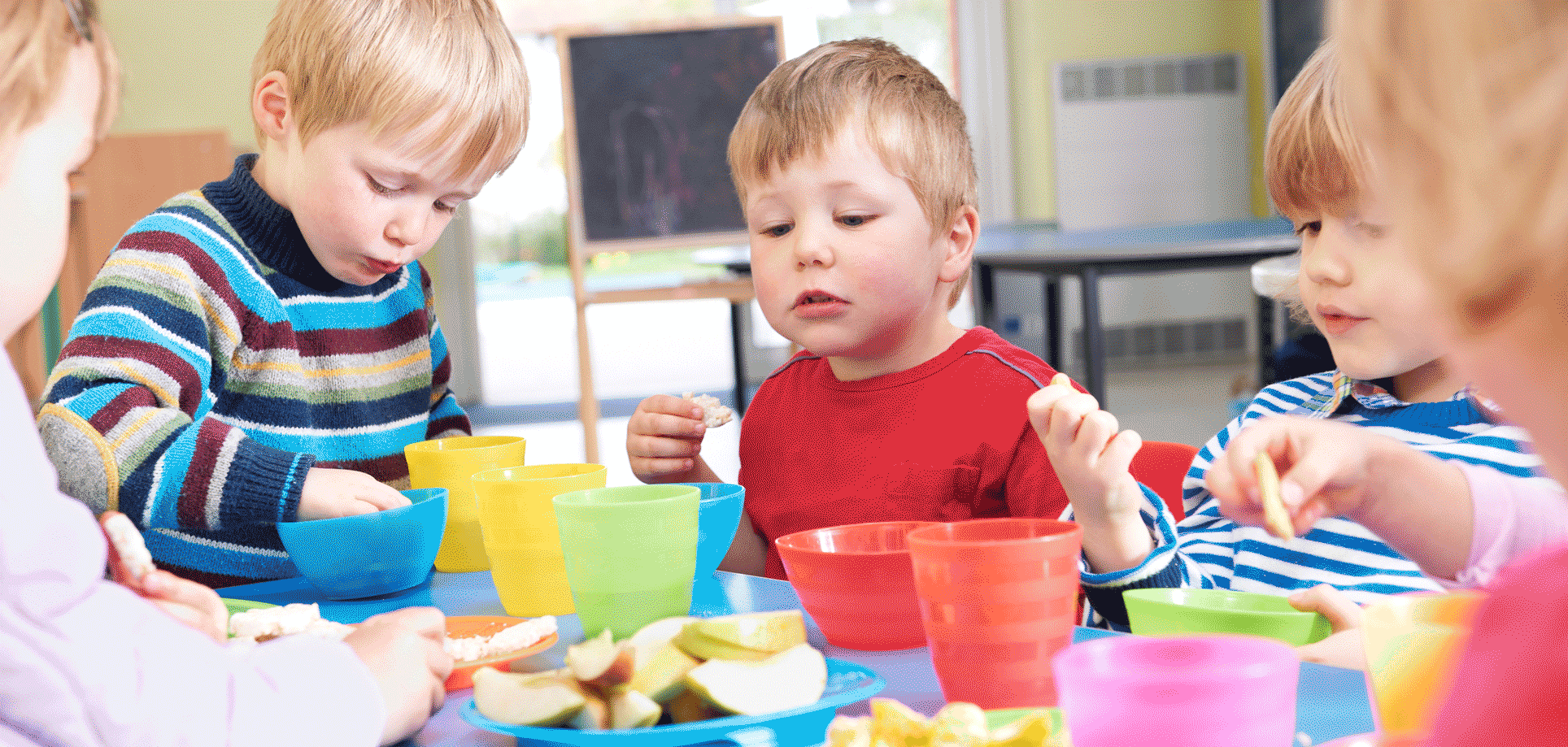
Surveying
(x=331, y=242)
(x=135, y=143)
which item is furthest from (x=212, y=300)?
(x=135, y=143)

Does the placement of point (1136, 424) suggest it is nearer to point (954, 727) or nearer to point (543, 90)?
point (543, 90)

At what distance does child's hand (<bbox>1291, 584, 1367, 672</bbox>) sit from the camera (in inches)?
25.0

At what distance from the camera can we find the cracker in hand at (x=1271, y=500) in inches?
21.2

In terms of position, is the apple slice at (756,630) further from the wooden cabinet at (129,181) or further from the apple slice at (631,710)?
the wooden cabinet at (129,181)

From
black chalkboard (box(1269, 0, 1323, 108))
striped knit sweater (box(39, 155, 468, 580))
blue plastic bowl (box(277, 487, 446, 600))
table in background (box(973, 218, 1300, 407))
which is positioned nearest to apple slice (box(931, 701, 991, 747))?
blue plastic bowl (box(277, 487, 446, 600))

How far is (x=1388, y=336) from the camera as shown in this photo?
981 mm

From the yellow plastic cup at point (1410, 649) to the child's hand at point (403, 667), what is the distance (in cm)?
43

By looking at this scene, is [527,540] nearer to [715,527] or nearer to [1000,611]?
[715,527]

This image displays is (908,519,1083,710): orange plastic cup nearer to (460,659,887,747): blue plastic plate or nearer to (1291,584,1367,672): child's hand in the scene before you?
(460,659,887,747): blue plastic plate

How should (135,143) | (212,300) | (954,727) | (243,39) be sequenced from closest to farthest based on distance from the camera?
(954,727)
(212,300)
(135,143)
(243,39)

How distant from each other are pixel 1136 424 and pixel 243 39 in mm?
4290

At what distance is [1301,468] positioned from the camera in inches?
22.8

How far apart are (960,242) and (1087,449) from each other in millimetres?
582

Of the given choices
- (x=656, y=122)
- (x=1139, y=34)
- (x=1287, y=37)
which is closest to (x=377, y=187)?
(x=656, y=122)
